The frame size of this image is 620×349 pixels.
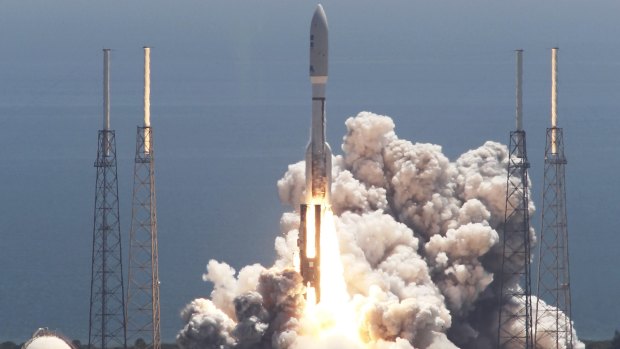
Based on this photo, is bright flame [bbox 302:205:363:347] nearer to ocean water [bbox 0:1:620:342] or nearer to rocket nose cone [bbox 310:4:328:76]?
rocket nose cone [bbox 310:4:328:76]

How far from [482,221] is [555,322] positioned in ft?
13.3

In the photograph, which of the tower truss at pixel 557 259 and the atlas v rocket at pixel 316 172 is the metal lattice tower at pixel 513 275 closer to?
the tower truss at pixel 557 259

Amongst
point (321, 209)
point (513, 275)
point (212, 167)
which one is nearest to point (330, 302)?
point (321, 209)

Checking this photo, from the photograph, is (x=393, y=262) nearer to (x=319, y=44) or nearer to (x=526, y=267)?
(x=526, y=267)

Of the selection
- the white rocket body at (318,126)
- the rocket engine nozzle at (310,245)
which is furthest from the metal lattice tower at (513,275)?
the rocket engine nozzle at (310,245)

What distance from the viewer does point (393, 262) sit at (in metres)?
52.9

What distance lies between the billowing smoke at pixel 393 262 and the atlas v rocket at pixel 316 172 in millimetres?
659

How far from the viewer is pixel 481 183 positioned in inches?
2221

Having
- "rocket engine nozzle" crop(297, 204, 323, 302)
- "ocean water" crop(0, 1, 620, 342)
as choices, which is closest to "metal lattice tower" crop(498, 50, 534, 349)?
"rocket engine nozzle" crop(297, 204, 323, 302)

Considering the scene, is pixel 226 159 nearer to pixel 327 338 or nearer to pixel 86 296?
pixel 86 296

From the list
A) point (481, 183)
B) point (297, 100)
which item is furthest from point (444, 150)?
point (481, 183)

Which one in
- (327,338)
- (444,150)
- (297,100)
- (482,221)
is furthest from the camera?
(297,100)

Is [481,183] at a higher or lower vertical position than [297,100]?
lower

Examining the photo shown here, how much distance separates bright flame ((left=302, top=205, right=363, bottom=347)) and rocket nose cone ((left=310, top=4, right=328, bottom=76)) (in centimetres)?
403
